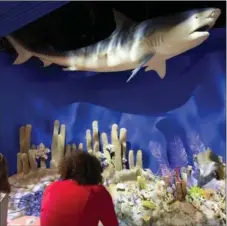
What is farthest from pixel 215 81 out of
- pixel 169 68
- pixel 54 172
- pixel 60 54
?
pixel 54 172

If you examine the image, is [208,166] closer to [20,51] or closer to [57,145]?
[57,145]

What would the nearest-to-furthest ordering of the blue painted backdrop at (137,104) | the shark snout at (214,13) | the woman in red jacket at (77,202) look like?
the woman in red jacket at (77,202)
the shark snout at (214,13)
the blue painted backdrop at (137,104)

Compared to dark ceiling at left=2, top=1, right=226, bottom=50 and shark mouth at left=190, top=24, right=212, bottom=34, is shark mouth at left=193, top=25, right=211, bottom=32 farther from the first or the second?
dark ceiling at left=2, top=1, right=226, bottom=50

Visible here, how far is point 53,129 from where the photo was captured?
370 centimetres

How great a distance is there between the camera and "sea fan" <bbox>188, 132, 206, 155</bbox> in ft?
9.81

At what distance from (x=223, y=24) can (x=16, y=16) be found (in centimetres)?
147

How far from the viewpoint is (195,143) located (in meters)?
3.02

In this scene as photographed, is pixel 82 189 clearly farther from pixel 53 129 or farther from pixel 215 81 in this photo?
pixel 53 129

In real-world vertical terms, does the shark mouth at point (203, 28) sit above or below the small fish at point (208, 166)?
above

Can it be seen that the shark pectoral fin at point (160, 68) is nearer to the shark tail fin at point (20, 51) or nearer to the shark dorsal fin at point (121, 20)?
the shark dorsal fin at point (121, 20)

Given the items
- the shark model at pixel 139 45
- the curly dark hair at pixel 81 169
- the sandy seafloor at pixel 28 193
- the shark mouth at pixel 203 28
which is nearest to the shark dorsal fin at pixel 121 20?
the shark model at pixel 139 45

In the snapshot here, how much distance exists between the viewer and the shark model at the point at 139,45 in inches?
107

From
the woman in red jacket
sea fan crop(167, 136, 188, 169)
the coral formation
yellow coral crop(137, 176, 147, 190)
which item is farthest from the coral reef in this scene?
sea fan crop(167, 136, 188, 169)

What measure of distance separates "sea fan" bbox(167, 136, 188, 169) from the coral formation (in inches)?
1.8
